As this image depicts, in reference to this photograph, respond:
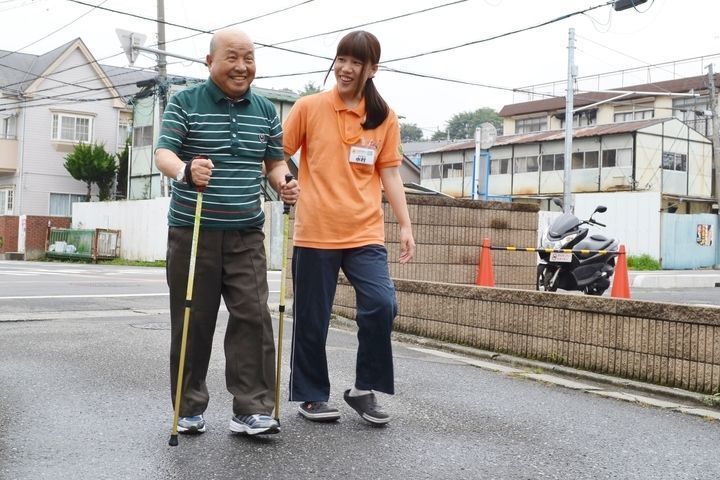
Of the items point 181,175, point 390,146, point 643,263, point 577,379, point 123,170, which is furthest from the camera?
point 123,170

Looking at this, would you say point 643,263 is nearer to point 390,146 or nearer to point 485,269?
point 485,269

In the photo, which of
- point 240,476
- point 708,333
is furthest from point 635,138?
point 240,476

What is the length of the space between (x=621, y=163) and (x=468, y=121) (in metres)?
54.3

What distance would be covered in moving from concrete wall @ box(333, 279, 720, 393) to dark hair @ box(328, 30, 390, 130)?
85.0 inches

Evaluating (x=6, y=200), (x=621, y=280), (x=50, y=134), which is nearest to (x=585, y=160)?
(x=50, y=134)

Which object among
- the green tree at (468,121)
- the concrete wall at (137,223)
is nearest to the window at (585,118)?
the concrete wall at (137,223)

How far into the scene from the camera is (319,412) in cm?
372

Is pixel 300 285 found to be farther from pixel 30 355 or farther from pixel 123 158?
pixel 123 158

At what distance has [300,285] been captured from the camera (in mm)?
3809

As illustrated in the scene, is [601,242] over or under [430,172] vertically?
under

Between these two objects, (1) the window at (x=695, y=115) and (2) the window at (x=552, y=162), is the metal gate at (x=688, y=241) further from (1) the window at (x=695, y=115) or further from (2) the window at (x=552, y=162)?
(1) the window at (x=695, y=115)

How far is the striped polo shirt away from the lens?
3391 millimetres

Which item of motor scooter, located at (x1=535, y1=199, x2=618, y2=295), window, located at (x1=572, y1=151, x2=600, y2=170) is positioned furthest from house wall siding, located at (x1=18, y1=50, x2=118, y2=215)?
motor scooter, located at (x1=535, y1=199, x2=618, y2=295)

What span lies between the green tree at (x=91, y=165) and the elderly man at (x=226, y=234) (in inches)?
1331
